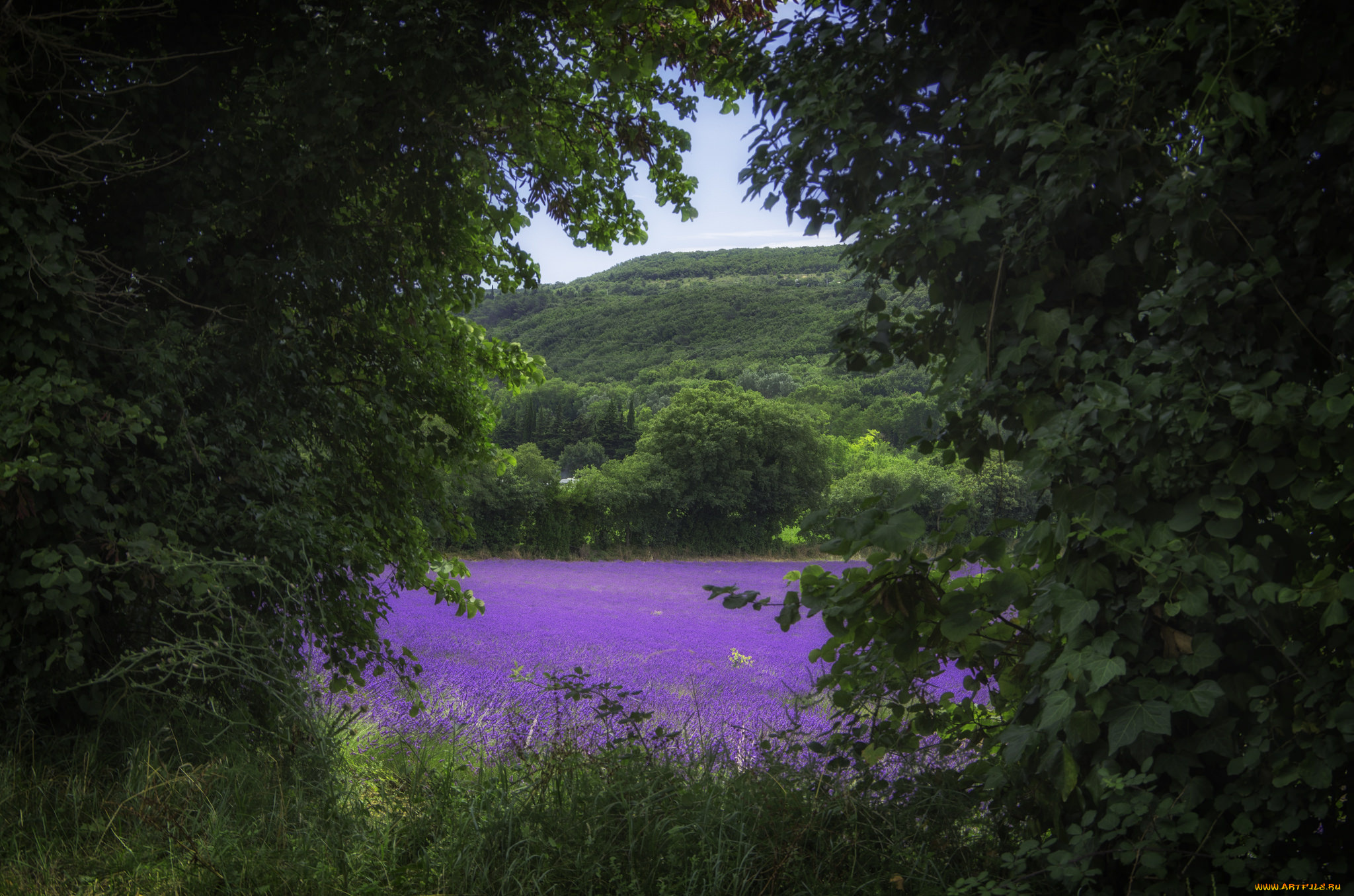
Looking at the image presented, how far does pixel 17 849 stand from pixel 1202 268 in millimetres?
3454

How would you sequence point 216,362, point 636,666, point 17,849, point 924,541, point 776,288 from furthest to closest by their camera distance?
point 776,288 < point 636,666 < point 216,362 < point 17,849 < point 924,541

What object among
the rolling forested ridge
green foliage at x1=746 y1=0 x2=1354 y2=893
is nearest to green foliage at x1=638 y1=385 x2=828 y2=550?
the rolling forested ridge

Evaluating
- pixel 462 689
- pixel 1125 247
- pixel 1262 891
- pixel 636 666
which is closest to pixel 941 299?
pixel 1125 247

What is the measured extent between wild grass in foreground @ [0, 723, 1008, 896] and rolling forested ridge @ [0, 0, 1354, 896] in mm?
17

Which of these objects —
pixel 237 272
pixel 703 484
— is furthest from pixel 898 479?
pixel 237 272

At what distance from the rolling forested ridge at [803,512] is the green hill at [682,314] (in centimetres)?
1675

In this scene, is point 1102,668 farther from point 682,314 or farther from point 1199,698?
point 682,314

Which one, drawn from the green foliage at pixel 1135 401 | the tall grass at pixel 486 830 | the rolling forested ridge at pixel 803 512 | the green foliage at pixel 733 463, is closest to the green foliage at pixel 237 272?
the rolling forested ridge at pixel 803 512

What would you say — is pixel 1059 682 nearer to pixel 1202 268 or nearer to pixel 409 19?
pixel 1202 268

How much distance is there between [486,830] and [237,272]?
267 centimetres

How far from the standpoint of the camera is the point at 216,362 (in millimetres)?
3354

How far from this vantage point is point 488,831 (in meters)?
2.03

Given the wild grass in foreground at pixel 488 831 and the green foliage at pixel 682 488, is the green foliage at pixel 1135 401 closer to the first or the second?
the wild grass in foreground at pixel 488 831

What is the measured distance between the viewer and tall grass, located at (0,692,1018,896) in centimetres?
192
